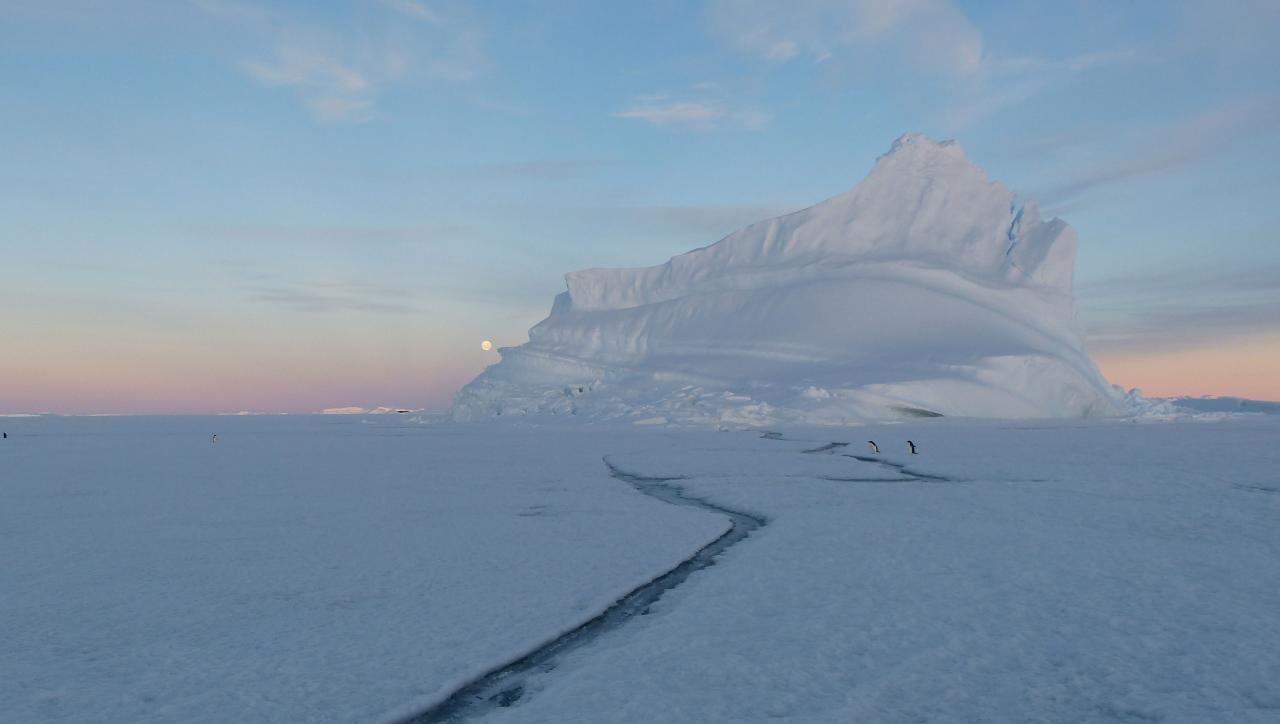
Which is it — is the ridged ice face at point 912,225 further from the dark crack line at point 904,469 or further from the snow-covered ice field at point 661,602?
the snow-covered ice field at point 661,602

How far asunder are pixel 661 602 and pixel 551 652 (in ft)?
4.30

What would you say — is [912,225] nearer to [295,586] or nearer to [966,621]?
[966,621]

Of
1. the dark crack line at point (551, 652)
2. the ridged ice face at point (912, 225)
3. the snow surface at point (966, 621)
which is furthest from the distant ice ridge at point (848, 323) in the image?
the dark crack line at point (551, 652)

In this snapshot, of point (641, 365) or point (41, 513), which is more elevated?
point (641, 365)

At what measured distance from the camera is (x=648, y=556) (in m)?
8.09

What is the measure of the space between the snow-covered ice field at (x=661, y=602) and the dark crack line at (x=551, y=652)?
0.09 metres

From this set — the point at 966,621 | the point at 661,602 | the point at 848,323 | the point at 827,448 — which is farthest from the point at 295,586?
the point at 848,323

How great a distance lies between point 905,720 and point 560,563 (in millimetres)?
4114

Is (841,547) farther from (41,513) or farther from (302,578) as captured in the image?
(41,513)

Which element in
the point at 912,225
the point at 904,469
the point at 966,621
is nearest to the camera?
the point at 966,621

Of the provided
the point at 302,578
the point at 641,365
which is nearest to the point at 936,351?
the point at 641,365

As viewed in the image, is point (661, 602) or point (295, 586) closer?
point (661, 602)

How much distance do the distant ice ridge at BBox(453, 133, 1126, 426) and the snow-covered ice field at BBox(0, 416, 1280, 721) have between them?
27378 mm

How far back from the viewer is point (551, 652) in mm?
5336
